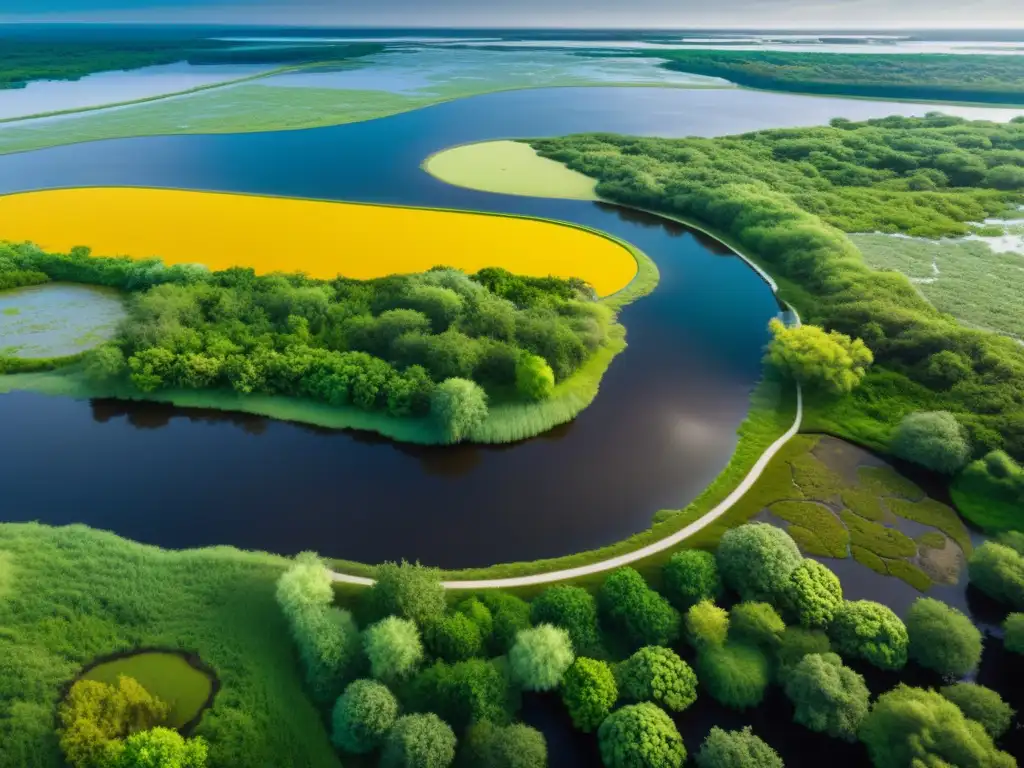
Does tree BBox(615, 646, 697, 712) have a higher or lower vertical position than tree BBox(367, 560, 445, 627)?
lower

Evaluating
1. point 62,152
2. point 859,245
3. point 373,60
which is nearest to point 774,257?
point 859,245

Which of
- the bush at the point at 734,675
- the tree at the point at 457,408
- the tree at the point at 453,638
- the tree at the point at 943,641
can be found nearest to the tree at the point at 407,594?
the tree at the point at 453,638

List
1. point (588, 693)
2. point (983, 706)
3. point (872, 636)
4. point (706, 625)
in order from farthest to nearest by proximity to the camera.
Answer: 1. point (706, 625)
2. point (872, 636)
3. point (588, 693)
4. point (983, 706)

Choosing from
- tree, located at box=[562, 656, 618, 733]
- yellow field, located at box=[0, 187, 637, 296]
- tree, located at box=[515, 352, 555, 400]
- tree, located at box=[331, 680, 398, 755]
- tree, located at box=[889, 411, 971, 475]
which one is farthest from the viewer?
yellow field, located at box=[0, 187, 637, 296]

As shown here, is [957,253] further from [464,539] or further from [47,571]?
[47,571]

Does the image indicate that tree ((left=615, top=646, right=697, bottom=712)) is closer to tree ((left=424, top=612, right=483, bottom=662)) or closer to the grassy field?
tree ((left=424, top=612, right=483, bottom=662))

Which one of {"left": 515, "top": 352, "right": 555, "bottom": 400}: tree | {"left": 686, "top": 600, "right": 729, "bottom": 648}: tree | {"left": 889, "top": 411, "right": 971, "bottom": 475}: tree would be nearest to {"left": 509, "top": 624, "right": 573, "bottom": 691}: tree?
{"left": 686, "top": 600, "right": 729, "bottom": 648}: tree

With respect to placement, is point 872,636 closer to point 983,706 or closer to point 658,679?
point 983,706

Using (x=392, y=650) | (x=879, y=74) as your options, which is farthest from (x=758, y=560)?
(x=879, y=74)

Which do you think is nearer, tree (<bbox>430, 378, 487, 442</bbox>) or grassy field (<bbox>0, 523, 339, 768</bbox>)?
grassy field (<bbox>0, 523, 339, 768</bbox>)
